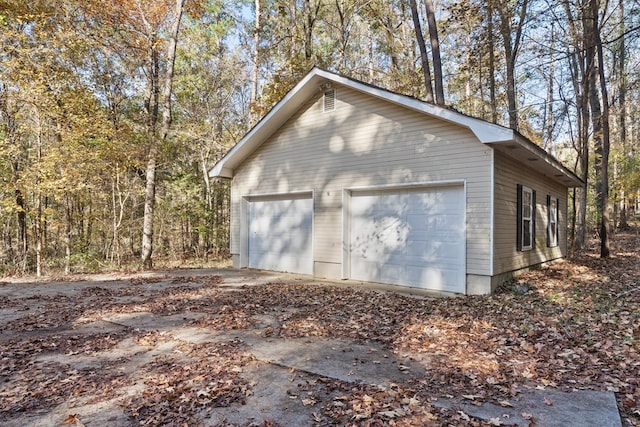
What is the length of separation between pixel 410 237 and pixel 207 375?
5739 millimetres

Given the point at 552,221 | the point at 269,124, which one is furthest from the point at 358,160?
the point at 552,221

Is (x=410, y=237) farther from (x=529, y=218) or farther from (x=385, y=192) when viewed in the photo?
(x=529, y=218)

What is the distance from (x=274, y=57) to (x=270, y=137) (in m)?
9.70

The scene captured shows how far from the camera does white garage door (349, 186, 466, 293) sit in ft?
25.2

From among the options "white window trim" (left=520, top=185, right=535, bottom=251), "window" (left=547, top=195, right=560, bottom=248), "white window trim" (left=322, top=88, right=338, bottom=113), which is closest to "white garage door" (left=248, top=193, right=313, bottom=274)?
"white window trim" (left=322, top=88, right=338, bottom=113)

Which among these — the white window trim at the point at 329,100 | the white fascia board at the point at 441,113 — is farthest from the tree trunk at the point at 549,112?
the white window trim at the point at 329,100

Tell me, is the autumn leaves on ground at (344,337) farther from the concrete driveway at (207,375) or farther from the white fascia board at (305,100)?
the white fascia board at (305,100)

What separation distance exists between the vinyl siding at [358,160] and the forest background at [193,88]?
170 inches

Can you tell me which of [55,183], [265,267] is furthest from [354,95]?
[55,183]

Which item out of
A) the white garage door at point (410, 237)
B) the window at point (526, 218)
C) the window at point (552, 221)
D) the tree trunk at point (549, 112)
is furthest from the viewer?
the tree trunk at point (549, 112)

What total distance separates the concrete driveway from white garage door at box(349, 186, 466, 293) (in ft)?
10.9

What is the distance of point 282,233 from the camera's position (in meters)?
10.7

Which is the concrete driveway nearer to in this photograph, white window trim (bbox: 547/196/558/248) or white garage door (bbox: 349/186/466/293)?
white garage door (bbox: 349/186/466/293)

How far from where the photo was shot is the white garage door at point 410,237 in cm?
767
